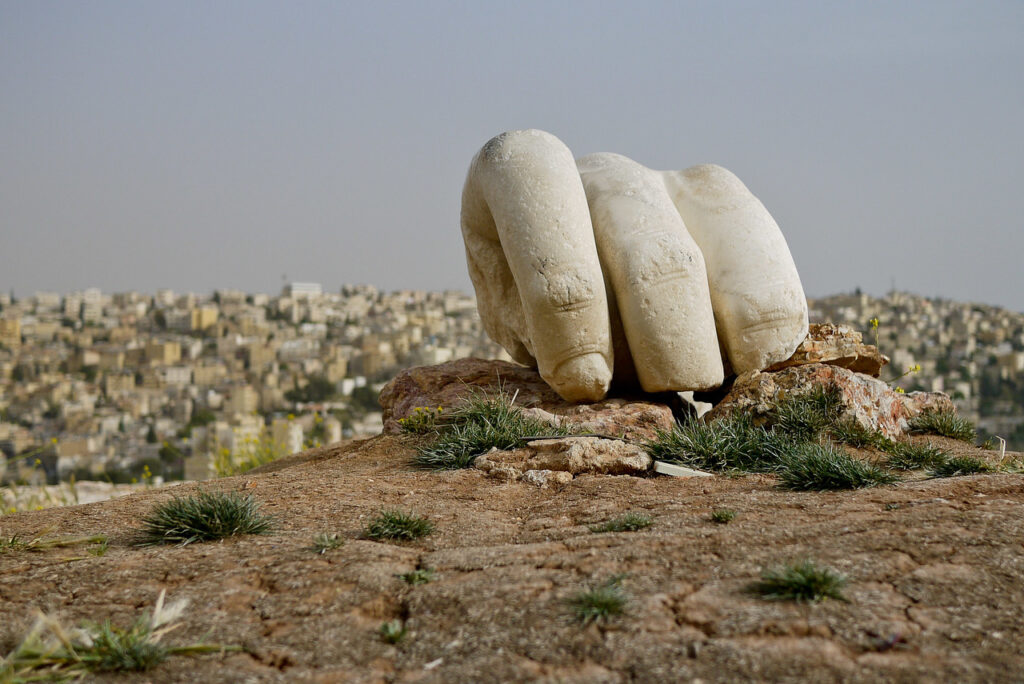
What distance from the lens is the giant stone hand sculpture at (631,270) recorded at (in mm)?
7727

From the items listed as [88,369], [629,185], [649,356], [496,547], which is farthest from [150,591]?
[88,369]

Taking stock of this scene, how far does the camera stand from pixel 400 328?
157ft

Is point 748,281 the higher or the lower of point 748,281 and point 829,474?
the higher

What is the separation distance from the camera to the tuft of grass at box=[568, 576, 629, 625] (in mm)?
3359

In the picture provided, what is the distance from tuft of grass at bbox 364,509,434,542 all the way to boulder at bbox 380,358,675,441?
2662 millimetres

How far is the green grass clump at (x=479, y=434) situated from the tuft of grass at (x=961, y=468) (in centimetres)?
276

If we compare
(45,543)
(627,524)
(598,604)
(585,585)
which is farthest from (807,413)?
(45,543)

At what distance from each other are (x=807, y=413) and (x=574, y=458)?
2.13 metres

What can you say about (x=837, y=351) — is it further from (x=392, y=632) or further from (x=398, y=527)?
(x=392, y=632)

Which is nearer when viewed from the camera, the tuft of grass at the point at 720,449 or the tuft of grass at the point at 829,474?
the tuft of grass at the point at 829,474

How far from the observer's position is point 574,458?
6.52m

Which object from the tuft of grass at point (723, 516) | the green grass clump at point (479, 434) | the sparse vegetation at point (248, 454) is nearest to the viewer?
the tuft of grass at point (723, 516)

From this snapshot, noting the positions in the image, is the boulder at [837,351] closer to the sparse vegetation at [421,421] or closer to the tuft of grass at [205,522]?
the sparse vegetation at [421,421]

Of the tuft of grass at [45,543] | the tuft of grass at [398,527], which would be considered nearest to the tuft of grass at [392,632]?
the tuft of grass at [398,527]
